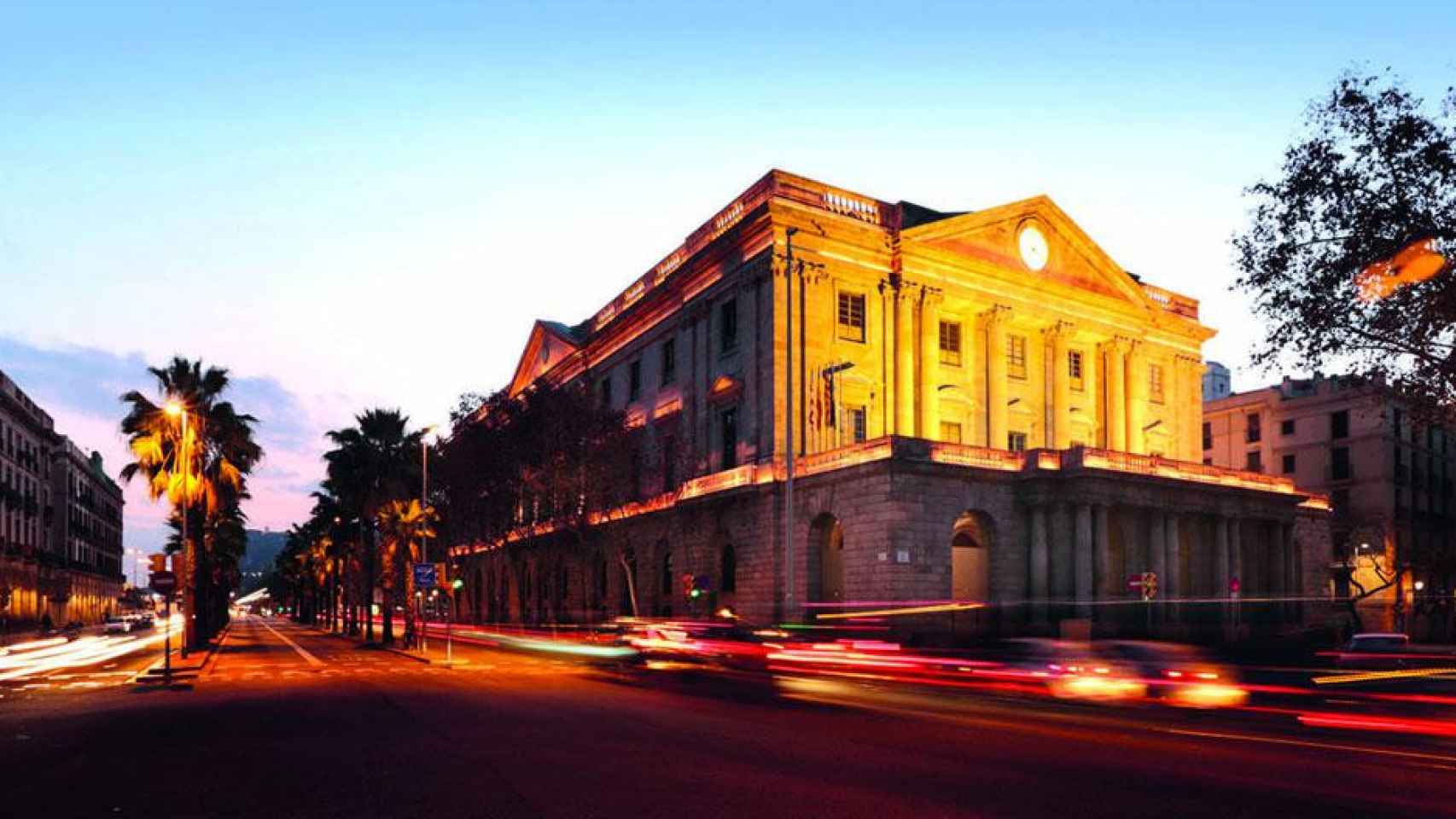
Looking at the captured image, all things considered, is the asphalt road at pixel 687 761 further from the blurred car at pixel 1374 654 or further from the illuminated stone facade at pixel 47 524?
the illuminated stone facade at pixel 47 524

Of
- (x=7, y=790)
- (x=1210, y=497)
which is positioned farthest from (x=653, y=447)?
(x=7, y=790)

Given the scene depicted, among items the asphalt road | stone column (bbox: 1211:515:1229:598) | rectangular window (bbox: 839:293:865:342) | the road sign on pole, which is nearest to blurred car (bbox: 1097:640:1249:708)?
the asphalt road

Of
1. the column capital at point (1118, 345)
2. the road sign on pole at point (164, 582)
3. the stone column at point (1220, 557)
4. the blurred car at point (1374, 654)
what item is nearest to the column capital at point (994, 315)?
the column capital at point (1118, 345)

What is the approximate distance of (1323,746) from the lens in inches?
607

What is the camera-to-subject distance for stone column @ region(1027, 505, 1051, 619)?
4594 cm

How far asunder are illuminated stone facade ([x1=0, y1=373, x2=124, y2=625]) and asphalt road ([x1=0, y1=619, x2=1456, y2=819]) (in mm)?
69527

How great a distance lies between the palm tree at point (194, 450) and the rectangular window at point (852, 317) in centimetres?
2553

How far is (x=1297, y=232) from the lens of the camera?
81.0 ft

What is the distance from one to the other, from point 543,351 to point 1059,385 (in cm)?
3843

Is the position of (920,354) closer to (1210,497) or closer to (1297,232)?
(1210,497)

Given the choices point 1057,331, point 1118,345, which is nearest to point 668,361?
point 1057,331

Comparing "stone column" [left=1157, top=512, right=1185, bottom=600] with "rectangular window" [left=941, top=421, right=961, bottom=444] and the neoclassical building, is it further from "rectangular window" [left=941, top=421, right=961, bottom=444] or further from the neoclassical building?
"rectangular window" [left=941, top=421, right=961, bottom=444]

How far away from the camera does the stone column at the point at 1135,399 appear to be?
6066cm

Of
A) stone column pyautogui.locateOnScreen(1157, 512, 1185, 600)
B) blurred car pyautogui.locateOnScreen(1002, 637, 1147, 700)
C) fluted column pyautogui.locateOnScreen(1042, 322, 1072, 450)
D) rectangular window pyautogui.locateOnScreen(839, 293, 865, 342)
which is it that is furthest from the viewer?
fluted column pyautogui.locateOnScreen(1042, 322, 1072, 450)
